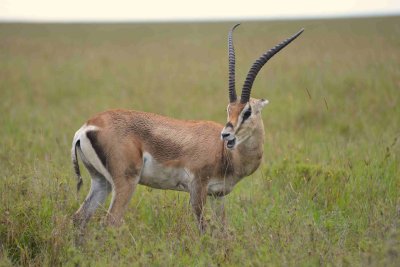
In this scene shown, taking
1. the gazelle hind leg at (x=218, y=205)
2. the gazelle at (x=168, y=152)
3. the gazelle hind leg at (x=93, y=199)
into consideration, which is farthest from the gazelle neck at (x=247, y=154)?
the gazelle hind leg at (x=93, y=199)

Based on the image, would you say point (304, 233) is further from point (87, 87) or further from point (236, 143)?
point (87, 87)

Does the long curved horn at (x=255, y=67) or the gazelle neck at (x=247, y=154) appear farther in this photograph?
the gazelle neck at (x=247, y=154)

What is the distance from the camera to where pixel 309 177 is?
719 centimetres

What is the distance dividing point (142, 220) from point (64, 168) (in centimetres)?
207

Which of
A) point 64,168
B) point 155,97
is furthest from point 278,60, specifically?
point 64,168

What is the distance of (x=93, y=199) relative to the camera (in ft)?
20.0

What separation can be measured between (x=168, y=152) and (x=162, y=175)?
0.84 ft

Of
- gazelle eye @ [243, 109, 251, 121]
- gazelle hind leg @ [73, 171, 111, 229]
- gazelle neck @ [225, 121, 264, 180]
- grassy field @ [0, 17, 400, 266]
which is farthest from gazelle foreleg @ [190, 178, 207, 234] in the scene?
gazelle hind leg @ [73, 171, 111, 229]

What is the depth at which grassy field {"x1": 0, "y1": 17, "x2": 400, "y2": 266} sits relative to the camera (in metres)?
4.89

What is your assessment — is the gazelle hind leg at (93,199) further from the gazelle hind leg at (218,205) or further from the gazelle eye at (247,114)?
the gazelle eye at (247,114)

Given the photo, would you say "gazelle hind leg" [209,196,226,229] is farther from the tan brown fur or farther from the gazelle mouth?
the gazelle mouth

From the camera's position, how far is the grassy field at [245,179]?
16.0ft

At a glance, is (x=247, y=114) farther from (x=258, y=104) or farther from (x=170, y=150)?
(x=170, y=150)

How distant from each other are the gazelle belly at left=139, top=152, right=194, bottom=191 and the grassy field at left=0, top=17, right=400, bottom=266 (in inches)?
10.6
